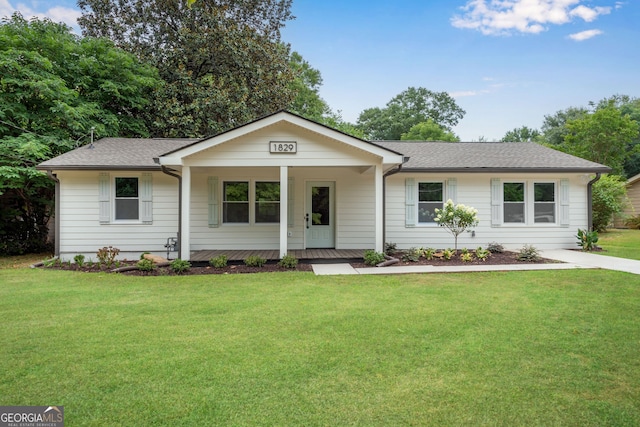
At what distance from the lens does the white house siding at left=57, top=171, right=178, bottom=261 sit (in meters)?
10.1

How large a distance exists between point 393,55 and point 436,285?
16216 mm

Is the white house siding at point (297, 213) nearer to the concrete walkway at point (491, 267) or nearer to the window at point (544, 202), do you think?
the concrete walkway at point (491, 267)

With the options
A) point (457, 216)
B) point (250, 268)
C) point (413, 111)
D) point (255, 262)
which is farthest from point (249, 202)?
point (413, 111)

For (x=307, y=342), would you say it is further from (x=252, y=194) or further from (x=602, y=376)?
(x=252, y=194)

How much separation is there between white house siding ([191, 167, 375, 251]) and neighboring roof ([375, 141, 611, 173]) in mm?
1617

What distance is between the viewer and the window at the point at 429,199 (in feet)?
36.4

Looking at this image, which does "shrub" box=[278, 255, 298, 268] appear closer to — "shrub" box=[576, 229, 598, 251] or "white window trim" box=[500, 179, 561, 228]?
"white window trim" box=[500, 179, 561, 228]

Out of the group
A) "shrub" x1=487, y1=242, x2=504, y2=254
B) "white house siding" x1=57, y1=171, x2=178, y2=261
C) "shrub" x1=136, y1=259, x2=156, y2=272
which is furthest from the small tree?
"white house siding" x1=57, y1=171, x2=178, y2=261

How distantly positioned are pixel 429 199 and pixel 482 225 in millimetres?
1792

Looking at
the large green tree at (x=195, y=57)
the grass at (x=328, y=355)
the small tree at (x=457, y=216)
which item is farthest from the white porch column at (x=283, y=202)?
the large green tree at (x=195, y=57)

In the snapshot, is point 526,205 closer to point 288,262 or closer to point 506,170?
point 506,170

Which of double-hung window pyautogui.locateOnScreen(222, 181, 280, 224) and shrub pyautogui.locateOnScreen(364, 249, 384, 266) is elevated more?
double-hung window pyautogui.locateOnScreen(222, 181, 280, 224)

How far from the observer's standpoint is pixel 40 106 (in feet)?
39.6

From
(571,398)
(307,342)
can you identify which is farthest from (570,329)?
(307,342)
